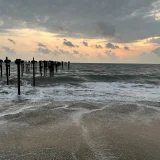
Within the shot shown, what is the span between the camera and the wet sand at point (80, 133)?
24.3ft

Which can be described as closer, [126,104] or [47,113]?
[47,113]

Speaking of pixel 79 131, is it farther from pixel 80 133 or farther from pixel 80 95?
pixel 80 95

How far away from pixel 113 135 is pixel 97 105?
6196 mm

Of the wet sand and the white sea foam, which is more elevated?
the white sea foam

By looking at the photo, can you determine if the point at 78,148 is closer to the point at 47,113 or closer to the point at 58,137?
the point at 58,137

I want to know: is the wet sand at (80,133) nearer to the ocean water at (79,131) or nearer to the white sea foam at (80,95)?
the ocean water at (79,131)

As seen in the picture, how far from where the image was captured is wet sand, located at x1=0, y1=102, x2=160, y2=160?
7411 mm

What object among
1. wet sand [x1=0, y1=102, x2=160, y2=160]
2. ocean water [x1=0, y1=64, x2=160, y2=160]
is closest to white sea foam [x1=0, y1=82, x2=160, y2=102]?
ocean water [x1=0, y1=64, x2=160, y2=160]

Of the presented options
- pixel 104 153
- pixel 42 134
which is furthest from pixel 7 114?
pixel 104 153

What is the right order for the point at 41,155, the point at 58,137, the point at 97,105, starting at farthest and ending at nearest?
the point at 97,105
the point at 58,137
the point at 41,155

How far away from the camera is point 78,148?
7848 millimetres

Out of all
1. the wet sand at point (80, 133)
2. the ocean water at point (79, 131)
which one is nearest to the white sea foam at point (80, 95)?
Answer: the ocean water at point (79, 131)

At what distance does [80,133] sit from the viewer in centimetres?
943

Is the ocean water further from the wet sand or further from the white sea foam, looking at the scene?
the white sea foam
